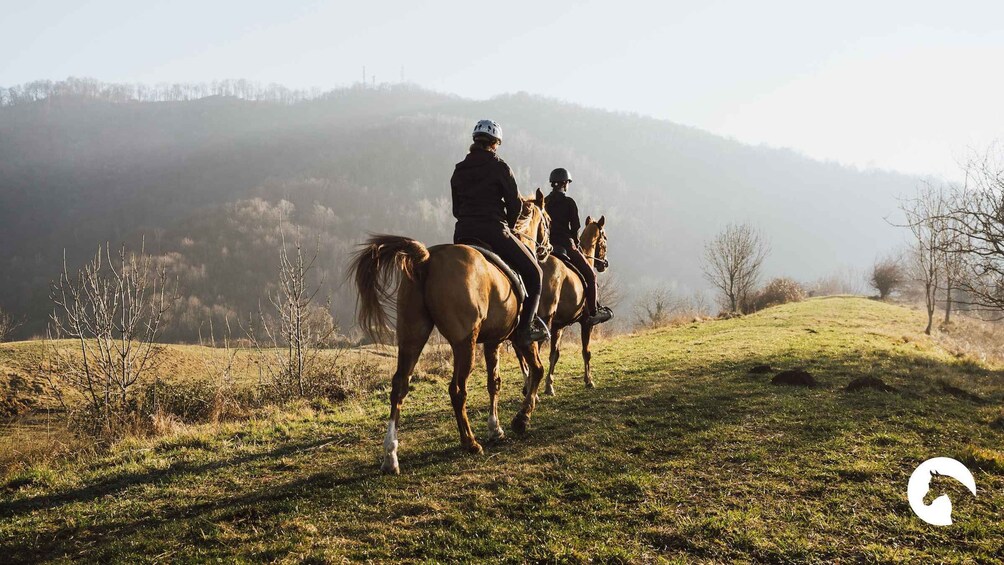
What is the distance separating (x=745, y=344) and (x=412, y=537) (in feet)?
52.2

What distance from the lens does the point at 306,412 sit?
9.63 meters

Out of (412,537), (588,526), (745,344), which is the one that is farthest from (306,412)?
(745,344)

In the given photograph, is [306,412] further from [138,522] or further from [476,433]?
[138,522]

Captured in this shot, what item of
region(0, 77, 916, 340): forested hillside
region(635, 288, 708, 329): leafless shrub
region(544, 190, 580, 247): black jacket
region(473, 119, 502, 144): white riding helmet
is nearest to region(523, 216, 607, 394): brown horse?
region(544, 190, 580, 247): black jacket

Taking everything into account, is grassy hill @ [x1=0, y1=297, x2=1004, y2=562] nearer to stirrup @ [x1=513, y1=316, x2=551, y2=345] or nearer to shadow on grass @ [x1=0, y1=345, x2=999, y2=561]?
shadow on grass @ [x1=0, y1=345, x2=999, y2=561]

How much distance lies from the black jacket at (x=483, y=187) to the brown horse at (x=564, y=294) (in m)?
2.14

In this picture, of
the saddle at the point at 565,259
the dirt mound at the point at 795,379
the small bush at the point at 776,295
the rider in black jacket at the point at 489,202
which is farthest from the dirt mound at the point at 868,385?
the small bush at the point at 776,295

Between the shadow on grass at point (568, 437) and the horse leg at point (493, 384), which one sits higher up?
the horse leg at point (493, 384)

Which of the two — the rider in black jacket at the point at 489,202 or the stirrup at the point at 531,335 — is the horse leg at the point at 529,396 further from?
the rider in black jacket at the point at 489,202

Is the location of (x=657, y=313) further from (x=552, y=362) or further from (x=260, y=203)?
(x=260, y=203)

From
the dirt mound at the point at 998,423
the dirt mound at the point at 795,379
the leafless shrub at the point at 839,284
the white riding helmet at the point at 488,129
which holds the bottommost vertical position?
the leafless shrub at the point at 839,284

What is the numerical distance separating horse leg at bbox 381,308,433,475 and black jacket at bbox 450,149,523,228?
166 cm

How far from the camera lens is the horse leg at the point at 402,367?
5.71m

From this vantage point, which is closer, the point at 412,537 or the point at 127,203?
the point at 412,537
